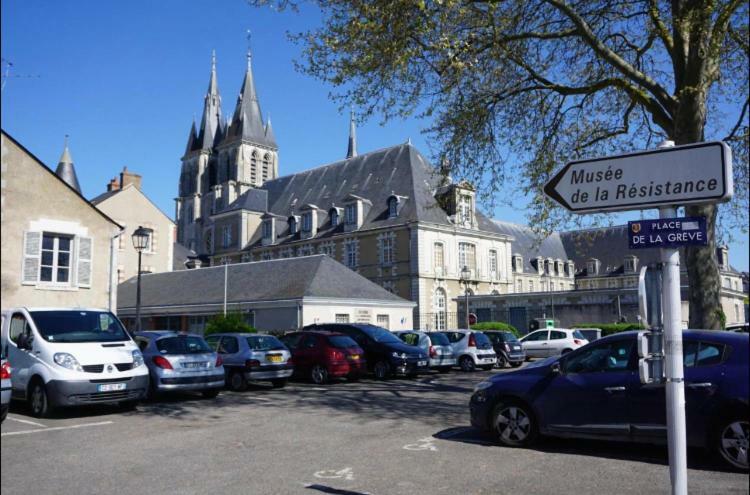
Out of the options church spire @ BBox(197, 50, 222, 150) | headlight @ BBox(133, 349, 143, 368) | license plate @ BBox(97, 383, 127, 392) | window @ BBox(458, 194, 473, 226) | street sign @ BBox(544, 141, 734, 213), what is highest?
church spire @ BBox(197, 50, 222, 150)

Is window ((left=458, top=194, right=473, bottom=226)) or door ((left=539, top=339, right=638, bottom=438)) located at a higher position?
window ((left=458, top=194, right=473, bottom=226))

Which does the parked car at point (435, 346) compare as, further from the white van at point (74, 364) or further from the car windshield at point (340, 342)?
the white van at point (74, 364)

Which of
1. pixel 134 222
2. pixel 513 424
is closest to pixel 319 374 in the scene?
pixel 513 424

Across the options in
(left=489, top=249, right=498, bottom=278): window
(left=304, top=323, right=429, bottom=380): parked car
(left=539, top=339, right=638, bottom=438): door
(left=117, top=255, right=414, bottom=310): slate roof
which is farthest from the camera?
(left=489, top=249, right=498, bottom=278): window

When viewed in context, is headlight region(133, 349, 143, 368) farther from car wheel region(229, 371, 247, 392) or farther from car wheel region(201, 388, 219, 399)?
car wheel region(229, 371, 247, 392)

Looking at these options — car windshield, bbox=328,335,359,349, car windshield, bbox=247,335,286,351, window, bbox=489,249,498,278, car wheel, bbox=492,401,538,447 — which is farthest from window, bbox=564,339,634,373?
window, bbox=489,249,498,278

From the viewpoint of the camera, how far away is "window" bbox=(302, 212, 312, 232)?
60.9 metres

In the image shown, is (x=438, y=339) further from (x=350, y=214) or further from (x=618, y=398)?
(x=350, y=214)

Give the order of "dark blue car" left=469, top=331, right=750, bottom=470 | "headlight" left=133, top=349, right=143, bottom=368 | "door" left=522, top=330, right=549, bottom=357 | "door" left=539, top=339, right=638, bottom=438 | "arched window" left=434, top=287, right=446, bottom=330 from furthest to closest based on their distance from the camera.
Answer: "arched window" left=434, top=287, right=446, bottom=330
"door" left=522, top=330, right=549, bottom=357
"headlight" left=133, top=349, right=143, bottom=368
"door" left=539, top=339, right=638, bottom=438
"dark blue car" left=469, top=331, right=750, bottom=470

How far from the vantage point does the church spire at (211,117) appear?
10531 cm

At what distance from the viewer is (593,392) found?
806 cm

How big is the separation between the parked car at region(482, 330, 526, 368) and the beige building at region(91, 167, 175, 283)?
682 inches

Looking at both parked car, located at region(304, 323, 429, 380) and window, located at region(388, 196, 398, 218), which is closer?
parked car, located at region(304, 323, 429, 380)

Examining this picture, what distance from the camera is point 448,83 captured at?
1498 cm
